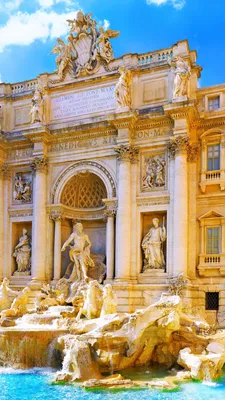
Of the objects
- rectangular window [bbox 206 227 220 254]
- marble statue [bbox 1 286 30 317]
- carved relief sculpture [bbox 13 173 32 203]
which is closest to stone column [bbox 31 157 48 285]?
carved relief sculpture [bbox 13 173 32 203]

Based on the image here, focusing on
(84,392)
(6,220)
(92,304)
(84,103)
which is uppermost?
(84,103)

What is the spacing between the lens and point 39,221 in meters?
20.5

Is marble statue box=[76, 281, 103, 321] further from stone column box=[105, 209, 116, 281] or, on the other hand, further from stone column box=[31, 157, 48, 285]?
stone column box=[31, 157, 48, 285]

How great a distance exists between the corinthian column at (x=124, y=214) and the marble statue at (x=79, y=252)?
1701 millimetres

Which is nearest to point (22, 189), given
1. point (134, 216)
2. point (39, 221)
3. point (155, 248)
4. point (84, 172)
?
point (39, 221)

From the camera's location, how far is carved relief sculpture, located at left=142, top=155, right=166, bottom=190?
18.9 metres

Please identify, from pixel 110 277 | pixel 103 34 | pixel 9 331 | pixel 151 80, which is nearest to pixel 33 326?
pixel 9 331

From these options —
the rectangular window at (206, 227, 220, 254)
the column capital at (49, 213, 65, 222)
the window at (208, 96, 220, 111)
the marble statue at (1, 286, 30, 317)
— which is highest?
the window at (208, 96, 220, 111)

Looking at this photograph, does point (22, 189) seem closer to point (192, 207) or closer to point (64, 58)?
point (64, 58)

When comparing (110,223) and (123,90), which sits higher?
(123,90)

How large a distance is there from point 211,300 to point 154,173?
5412 mm

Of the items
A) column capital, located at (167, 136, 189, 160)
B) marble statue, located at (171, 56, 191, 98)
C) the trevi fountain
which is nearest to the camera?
the trevi fountain

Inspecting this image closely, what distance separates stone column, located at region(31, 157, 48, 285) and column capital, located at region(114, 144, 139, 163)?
3.61 meters

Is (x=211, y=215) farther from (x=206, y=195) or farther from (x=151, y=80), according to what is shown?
(x=151, y=80)
